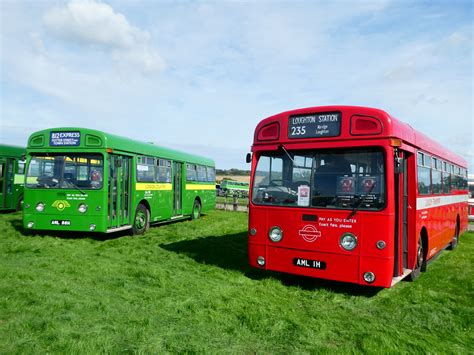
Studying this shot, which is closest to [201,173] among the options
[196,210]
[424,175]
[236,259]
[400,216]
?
[196,210]

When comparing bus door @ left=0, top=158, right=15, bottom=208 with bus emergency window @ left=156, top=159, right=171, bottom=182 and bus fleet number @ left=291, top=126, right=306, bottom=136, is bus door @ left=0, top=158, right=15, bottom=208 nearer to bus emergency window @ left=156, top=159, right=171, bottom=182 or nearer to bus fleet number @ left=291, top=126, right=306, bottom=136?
bus emergency window @ left=156, top=159, right=171, bottom=182

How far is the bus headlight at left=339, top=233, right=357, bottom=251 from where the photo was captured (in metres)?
6.75

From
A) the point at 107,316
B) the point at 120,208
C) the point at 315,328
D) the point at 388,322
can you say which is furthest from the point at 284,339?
the point at 120,208

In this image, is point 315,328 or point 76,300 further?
point 76,300

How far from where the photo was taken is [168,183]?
619 inches

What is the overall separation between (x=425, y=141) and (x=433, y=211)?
4.91 feet

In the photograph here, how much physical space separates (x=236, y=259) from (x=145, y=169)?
530 centimetres

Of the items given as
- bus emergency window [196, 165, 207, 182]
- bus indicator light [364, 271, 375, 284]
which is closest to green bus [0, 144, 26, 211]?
bus emergency window [196, 165, 207, 182]

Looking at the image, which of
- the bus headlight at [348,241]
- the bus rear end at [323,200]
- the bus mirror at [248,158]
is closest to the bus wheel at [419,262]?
the bus rear end at [323,200]

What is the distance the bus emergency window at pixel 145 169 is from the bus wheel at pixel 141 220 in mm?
866

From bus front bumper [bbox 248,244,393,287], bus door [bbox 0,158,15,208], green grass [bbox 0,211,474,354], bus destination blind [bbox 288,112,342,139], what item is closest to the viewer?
green grass [bbox 0,211,474,354]

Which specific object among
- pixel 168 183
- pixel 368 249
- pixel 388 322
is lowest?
pixel 388 322

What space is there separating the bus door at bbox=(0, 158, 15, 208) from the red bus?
42.3ft

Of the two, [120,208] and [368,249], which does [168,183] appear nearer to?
[120,208]
